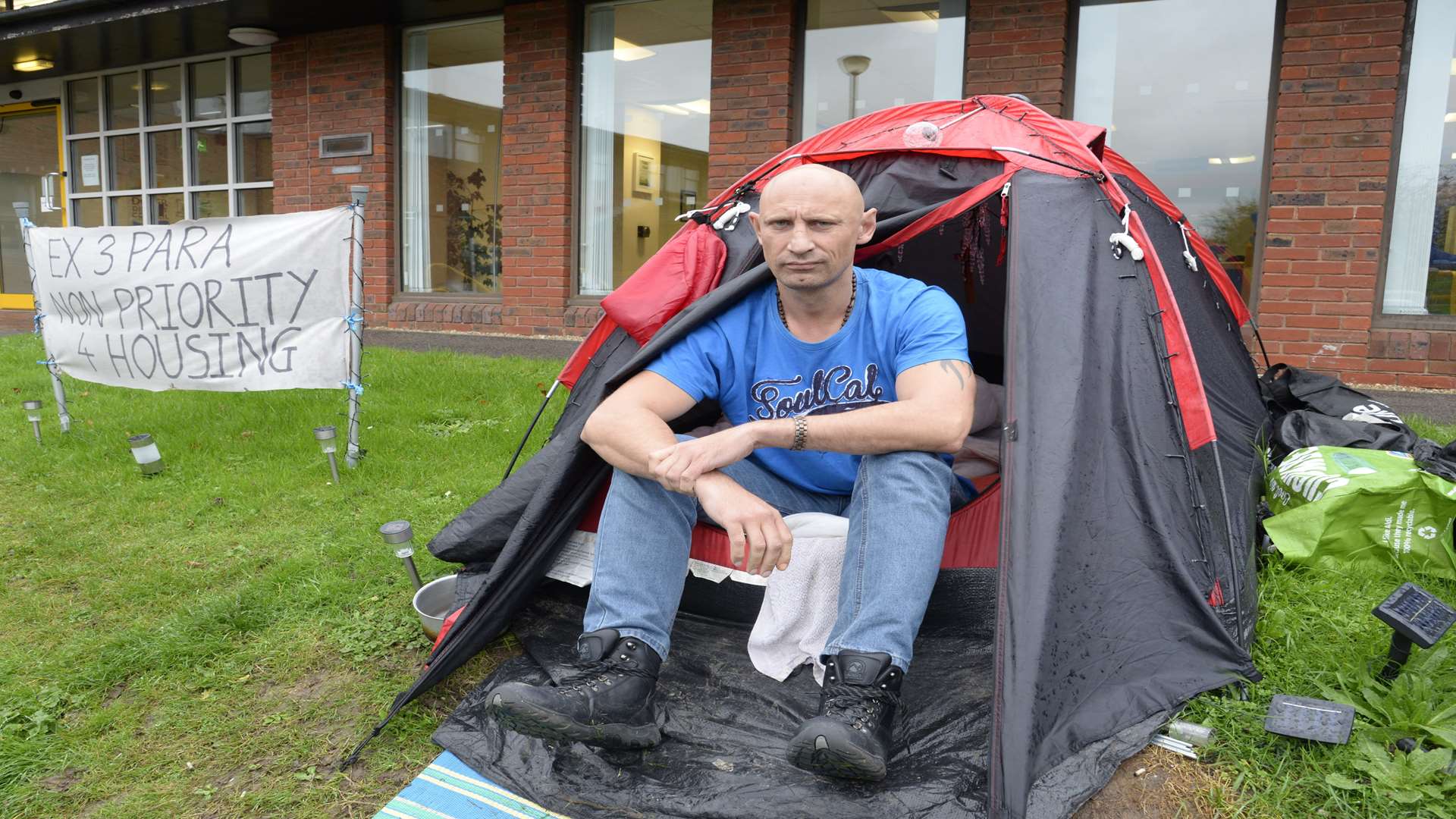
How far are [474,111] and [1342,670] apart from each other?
7.82 meters

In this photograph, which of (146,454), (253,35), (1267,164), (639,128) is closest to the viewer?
(146,454)

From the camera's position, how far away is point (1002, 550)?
1.97 meters

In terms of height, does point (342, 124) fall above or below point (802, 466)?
above

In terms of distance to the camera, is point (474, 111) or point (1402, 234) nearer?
point (1402, 234)

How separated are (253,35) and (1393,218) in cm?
891

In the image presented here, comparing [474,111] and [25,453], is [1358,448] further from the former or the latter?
[474,111]

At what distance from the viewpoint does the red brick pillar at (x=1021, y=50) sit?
5.98m

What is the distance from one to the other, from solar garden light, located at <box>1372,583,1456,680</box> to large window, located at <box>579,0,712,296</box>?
5928mm

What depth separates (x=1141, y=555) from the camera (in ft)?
6.96

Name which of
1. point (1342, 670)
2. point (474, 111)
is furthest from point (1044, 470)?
point (474, 111)

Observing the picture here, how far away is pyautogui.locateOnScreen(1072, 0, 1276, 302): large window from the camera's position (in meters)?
5.87

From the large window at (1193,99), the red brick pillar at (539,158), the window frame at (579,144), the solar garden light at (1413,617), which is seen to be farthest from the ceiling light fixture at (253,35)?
the solar garden light at (1413,617)

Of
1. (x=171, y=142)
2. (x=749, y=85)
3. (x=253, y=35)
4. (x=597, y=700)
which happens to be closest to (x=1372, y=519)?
(x=597, y=700)

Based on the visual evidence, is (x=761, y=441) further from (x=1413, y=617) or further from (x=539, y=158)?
(x=539, y=158)
